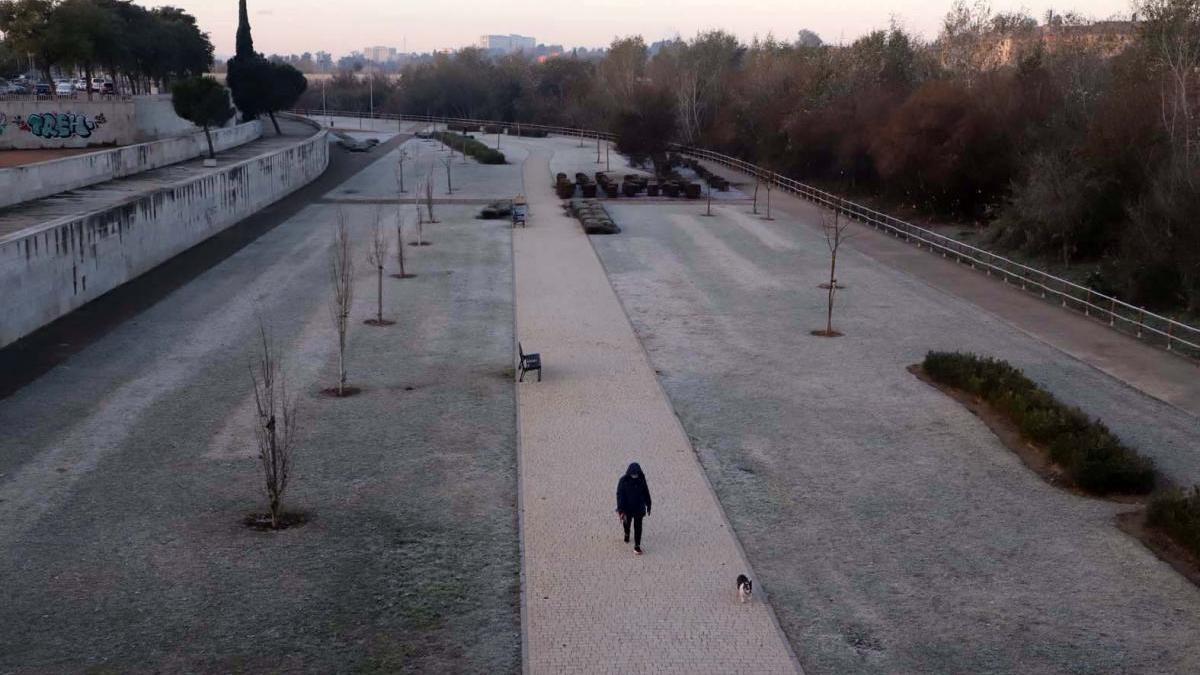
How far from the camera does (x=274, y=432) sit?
46.7ft

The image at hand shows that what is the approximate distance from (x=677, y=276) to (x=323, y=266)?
32.8 ft

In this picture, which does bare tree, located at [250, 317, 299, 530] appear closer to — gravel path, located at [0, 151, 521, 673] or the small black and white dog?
gravel path, located at [0, 151, 521, 673]

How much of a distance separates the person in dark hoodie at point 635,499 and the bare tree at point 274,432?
4.10 metres

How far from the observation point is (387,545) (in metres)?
13.3

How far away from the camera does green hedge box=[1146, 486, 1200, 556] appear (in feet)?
43.2

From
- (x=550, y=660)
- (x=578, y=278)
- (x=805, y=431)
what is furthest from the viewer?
(x=578, y=278)

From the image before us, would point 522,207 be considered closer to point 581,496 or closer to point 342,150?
point 581,496

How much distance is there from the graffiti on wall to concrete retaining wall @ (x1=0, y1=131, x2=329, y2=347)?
9841 millimetres

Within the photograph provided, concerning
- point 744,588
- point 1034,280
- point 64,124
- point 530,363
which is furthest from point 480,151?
point 744,588

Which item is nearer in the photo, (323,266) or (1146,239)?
(1146,239)

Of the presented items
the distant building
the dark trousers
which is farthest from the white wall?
the dark trousers

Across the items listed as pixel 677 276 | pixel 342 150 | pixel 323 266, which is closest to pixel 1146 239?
pixel 677 276

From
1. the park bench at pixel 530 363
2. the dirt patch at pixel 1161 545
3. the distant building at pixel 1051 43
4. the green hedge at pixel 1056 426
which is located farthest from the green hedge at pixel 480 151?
the dirt patch at pixel 1161 545

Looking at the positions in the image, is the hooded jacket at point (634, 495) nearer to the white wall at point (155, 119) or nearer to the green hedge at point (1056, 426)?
Result: the green hedge at point (1056, 426)
